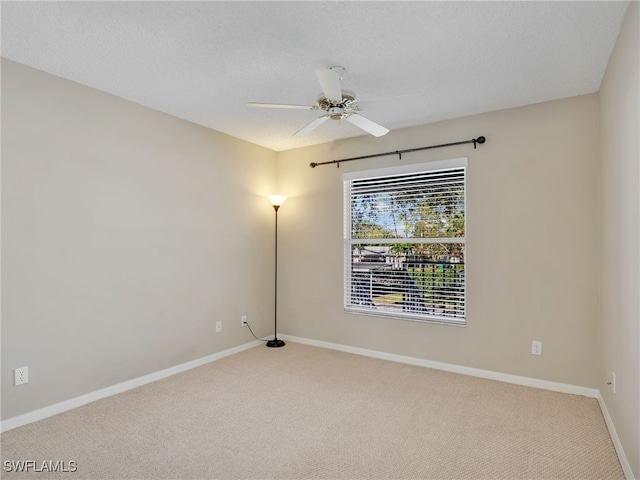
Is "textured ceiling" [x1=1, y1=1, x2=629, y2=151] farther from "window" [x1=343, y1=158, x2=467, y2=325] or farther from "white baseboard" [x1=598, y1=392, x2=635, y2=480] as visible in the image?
"white baseboard" [x1=598, y1=392, x2=635, y2=480]

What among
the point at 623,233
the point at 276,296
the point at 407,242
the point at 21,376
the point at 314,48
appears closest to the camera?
the point at 623,233

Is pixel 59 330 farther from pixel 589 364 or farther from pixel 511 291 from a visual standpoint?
pixel 589 364

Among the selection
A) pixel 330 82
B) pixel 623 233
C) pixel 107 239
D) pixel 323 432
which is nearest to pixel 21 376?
pixel 107 239

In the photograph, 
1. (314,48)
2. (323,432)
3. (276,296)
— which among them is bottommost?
(323,432)

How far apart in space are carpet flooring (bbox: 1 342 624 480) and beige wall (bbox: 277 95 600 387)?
14.0 inches

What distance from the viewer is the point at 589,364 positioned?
120 inches

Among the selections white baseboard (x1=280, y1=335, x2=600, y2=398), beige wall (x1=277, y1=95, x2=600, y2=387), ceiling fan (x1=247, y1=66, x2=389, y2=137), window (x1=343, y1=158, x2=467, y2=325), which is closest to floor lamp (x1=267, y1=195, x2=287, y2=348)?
white baseboard (x1=280, y1=335, x2=600, y2=398)

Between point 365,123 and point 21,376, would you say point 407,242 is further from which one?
point 21,376

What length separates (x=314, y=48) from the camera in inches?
92.4

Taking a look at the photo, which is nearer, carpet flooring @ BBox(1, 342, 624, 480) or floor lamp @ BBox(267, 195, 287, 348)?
carpet flooring @ BBox(1, 342, 624, 480)

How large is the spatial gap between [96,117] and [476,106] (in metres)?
3.25

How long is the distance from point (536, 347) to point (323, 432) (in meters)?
2.06

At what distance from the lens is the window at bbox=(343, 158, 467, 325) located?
3.71m

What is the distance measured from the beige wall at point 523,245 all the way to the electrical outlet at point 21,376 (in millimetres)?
2967
